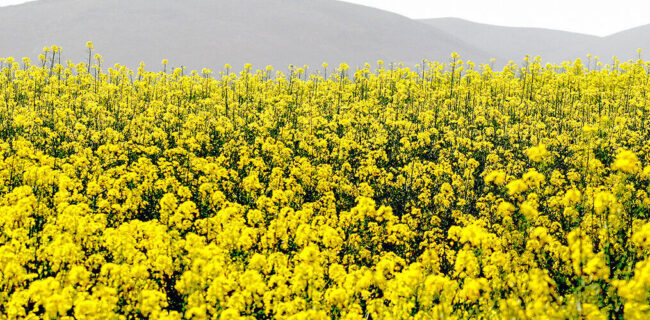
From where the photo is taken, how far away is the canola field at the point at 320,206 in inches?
193

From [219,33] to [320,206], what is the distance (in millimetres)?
118873

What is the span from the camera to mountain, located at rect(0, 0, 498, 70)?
101 m

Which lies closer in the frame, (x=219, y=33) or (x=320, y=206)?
(x=320, y=206)

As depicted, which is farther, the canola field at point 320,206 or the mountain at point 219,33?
the mountain at point 219,33

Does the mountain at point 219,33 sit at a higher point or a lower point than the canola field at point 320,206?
higher

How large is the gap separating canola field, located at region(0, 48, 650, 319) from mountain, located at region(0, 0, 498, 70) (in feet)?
251

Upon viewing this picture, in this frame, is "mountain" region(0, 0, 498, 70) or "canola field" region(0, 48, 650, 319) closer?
"canola field" region(0, 48, 650, 319)

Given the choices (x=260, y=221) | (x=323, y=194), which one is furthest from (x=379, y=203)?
(x=260, y=221)

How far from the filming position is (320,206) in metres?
8.20

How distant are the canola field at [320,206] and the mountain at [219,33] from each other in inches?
3012

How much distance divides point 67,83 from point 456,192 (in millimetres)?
14211

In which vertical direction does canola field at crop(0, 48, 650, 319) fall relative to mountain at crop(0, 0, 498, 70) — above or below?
below

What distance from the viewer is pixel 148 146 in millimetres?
11055

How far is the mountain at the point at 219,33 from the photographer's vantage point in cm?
10062
